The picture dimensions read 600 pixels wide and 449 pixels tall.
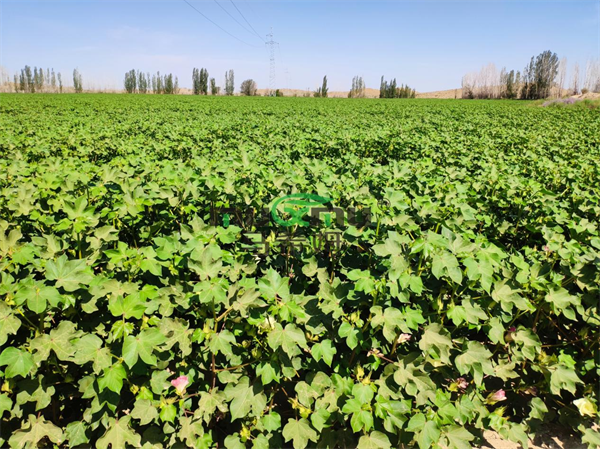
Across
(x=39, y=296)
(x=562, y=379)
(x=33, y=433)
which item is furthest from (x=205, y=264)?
(x=562, y=379)

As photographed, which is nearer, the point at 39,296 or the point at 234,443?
the point at 39,296

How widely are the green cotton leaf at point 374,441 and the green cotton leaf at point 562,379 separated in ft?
3.32

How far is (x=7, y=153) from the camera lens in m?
4.90

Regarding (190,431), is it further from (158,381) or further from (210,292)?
(210,292)

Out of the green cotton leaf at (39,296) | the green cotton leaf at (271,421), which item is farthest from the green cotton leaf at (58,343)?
the green cotton leaf at (271,421)

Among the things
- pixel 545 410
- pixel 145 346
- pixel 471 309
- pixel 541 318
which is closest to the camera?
pixel 145 346

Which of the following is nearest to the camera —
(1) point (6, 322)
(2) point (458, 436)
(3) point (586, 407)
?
(1) point (6, 322)

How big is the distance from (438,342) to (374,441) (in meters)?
0.57

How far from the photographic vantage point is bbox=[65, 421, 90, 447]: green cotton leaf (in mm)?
1664

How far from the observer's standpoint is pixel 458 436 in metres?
1.86

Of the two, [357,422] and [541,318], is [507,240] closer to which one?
[541,318]

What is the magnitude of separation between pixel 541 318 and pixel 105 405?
2.59 m

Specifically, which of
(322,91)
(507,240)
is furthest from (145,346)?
(322,91)

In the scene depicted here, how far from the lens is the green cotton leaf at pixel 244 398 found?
5.63ft
